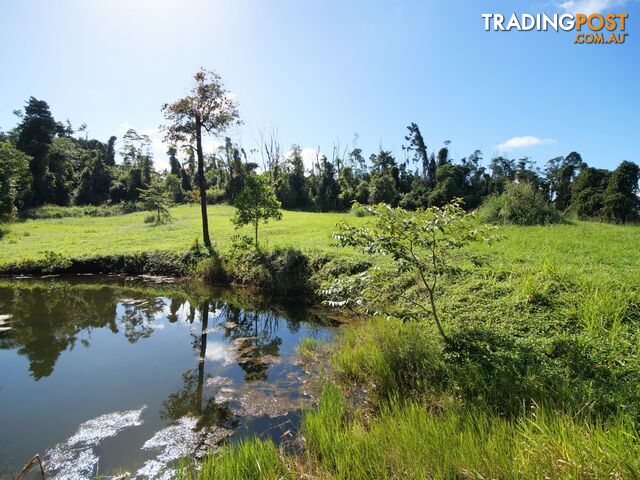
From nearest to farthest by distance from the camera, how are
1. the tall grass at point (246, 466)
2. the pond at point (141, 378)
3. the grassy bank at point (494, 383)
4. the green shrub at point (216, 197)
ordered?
the grassy bank at point (494, 383), the tall grass at point (246, 466), the pond at point (141, 378), the green shrub at point (216, 197)

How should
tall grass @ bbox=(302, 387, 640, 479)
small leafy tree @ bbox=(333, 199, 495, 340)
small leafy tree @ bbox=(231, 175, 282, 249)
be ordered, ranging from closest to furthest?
tall grass @ bbox=(302, 387, 640, 479), small leafy tree @ bbox=(333, 199, 495, 340), small leafy tree @ bbox=(231, 175, 282, 249)

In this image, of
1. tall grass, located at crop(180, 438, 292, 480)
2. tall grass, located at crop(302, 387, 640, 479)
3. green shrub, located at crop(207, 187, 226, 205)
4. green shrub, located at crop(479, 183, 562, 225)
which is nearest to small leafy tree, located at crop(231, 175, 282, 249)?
green shrub, located at crop(479, 183, 562, 225)

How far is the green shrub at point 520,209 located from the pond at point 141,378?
1027 cm

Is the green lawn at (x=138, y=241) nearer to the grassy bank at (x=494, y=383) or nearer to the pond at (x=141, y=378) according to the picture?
the pond at (x=141, y=378)

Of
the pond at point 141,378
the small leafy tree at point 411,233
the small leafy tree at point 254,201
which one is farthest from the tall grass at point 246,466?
the small leafy tree at point 254,201

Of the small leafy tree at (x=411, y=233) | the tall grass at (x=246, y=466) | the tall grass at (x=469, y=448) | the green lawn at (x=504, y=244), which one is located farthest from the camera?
the green lawn at (x=504, y=244)

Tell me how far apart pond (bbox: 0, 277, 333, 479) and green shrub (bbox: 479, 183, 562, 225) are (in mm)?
10267

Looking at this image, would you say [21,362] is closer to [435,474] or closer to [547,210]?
[435,474]

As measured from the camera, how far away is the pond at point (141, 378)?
436 centimetres

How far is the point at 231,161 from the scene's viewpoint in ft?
173

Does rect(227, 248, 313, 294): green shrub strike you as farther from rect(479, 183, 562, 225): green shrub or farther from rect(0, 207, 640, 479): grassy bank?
rect(479, 183, 562, 225): green shrub

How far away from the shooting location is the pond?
14.3 feet

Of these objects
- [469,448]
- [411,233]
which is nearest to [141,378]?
[411,233]

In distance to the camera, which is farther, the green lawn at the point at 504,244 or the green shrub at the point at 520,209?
the green shrub at the point at 520,209
